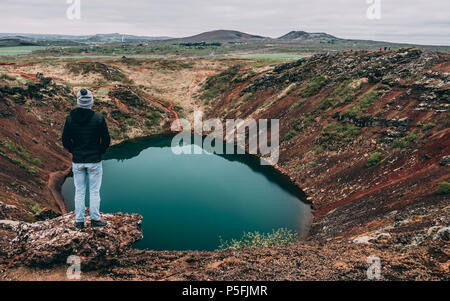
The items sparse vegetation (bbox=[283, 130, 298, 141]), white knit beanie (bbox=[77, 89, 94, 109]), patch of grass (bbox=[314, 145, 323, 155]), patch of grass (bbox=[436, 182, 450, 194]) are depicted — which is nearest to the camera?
white knit beanie (bbox=[77, 89, 94, 109])

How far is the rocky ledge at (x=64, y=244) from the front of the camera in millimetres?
Result: 8055

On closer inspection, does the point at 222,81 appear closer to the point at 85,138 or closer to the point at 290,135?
the point at 290,135

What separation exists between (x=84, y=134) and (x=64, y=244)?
3390mm

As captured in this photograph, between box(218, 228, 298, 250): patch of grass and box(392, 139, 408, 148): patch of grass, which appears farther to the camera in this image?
box(392, 139, 408, 148): patch of grass

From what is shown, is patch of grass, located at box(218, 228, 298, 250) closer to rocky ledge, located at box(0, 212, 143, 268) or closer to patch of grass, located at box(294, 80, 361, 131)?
rocky ledge, located at box(0, 212, 143, 268)

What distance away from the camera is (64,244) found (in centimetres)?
819

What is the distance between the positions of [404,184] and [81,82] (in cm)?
5569

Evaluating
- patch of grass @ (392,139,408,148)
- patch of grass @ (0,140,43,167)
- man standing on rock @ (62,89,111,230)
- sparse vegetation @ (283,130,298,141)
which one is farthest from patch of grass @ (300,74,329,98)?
man standing on rock @ (62,89,111,230)

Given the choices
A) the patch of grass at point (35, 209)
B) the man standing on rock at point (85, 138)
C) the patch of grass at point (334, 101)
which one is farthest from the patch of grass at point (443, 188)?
the patch of grass at point (35, 209)

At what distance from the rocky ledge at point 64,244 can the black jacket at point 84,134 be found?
2.61 m

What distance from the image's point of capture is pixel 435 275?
7.92 metres

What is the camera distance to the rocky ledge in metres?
8.05

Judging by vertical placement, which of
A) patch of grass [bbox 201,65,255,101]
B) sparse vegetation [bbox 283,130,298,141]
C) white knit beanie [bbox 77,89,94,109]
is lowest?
sparse vegetation [bbox 283,130,298,141]

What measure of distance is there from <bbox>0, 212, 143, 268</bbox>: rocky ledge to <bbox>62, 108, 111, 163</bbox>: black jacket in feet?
8.55
